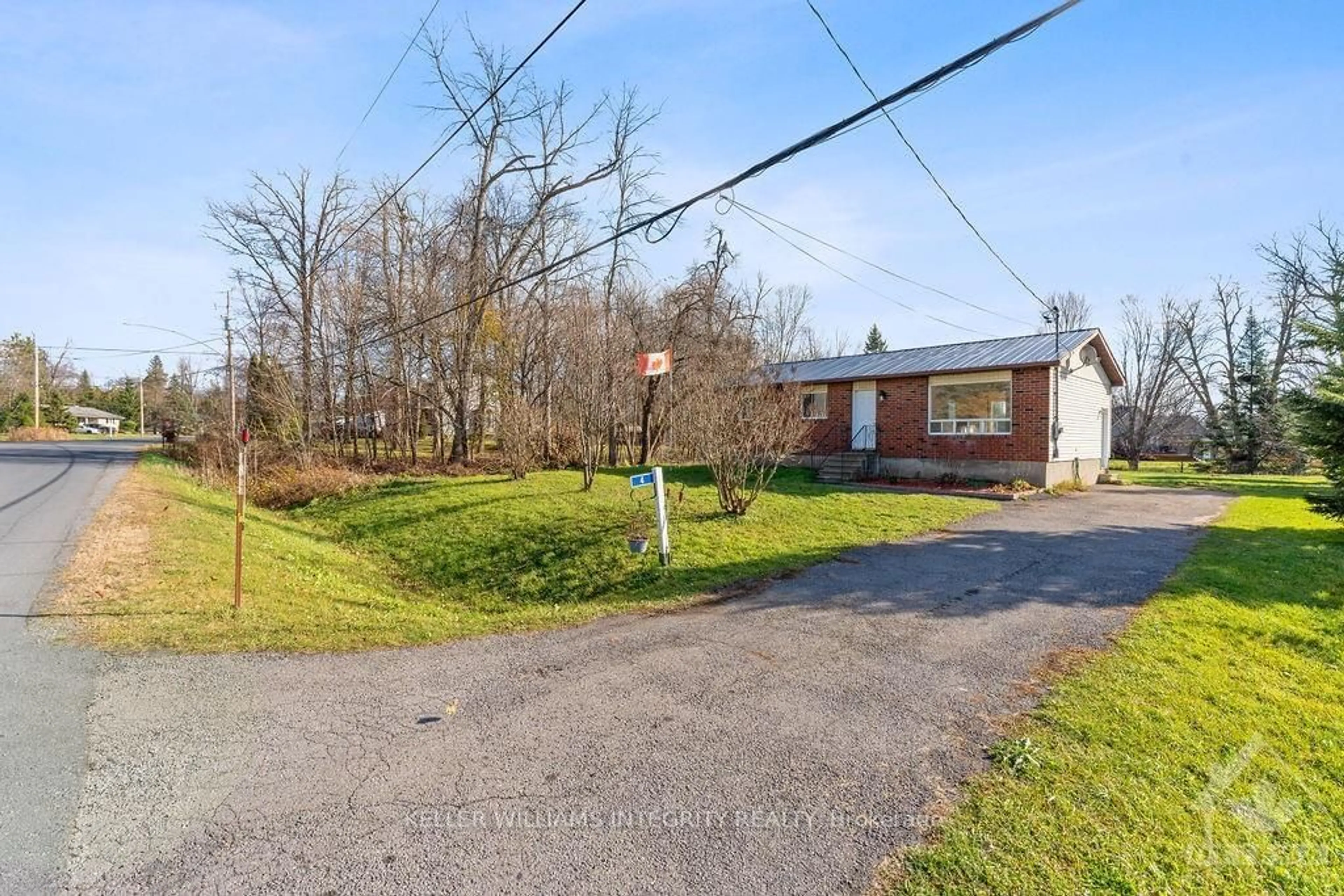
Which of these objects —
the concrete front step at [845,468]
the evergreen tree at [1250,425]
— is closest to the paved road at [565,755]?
the concrete front step at [845,468]

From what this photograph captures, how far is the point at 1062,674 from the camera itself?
4.38m

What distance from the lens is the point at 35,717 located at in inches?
143

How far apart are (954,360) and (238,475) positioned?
56.4 feet

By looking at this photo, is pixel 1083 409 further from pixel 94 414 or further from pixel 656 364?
pixel 94 414

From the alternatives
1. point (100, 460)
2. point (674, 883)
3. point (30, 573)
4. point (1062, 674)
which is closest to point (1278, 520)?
point (1062, 674)

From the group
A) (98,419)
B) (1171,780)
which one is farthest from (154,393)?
(1171,780)

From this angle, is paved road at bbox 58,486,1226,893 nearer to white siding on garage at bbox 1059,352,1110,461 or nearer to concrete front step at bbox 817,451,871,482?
concrete front step at bbox 817,451,871,482

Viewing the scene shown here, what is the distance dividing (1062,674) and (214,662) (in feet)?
19.5

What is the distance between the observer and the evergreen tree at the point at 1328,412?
10.1m

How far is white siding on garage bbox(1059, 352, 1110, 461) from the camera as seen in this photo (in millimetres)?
16781

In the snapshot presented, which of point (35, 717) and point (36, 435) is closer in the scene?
point (35, 717)

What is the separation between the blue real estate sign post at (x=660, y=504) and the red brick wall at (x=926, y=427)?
10957 mm

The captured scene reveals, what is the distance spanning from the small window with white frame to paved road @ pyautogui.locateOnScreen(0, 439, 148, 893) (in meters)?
17.7

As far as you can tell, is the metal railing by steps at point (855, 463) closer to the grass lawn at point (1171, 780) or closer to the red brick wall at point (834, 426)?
the red brick wall at point (834, 426)
